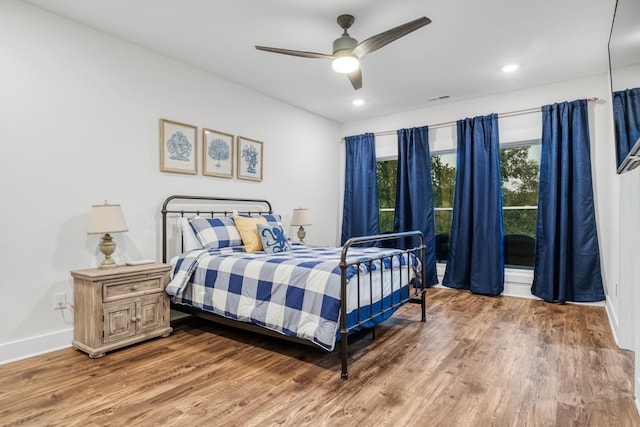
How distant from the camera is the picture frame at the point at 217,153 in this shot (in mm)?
3840

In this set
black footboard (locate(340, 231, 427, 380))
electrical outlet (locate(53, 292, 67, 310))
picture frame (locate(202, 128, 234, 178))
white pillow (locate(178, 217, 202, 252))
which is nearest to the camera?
black footboard (locate(340, 231, 427, 380))

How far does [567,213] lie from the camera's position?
4.00 m

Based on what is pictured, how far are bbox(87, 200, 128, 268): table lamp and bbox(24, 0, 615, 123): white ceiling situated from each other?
4.97 ft

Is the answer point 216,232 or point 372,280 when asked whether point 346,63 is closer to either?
point 372,280

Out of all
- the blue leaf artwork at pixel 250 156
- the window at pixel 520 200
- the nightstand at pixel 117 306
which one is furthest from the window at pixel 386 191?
the nightstand at pixel 117 306

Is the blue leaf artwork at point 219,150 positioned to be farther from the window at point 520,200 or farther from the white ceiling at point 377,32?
the window at point 520,200

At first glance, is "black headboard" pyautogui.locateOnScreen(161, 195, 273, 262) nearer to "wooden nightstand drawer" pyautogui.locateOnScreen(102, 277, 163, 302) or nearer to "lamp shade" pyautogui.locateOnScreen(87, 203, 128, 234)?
"wooden nightstand drawer" pyautogui.locateOnScreen(102, 277, 163, 302)

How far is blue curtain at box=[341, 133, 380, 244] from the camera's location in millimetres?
5520

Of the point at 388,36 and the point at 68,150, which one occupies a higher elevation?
the point at 388,36

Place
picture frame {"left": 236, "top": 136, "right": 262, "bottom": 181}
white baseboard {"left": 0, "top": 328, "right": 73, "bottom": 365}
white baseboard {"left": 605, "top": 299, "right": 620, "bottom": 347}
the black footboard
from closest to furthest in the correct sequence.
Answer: the black footboard < white baseboard {"left": 0, "top": 328, "right": 73, "bottom": 365} < white baseboard {"left": 605, "top": 299, "right": 620, "bottom": 347} < picture frame {"left": 236, "top": 136, "right": 262, "bottom": 181}

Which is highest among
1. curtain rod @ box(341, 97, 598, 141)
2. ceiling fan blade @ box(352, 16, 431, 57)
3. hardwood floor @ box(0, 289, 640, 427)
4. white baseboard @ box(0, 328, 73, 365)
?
ceiling fan blade @ box(352, 16, 431, 57)

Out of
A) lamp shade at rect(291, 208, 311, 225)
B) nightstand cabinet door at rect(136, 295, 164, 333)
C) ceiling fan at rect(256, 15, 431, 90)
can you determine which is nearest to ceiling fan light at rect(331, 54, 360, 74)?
ceiling fan at rect(256, 15, 431, 90)

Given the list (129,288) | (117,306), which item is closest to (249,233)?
(129,288)

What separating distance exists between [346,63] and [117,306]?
2.54 m
